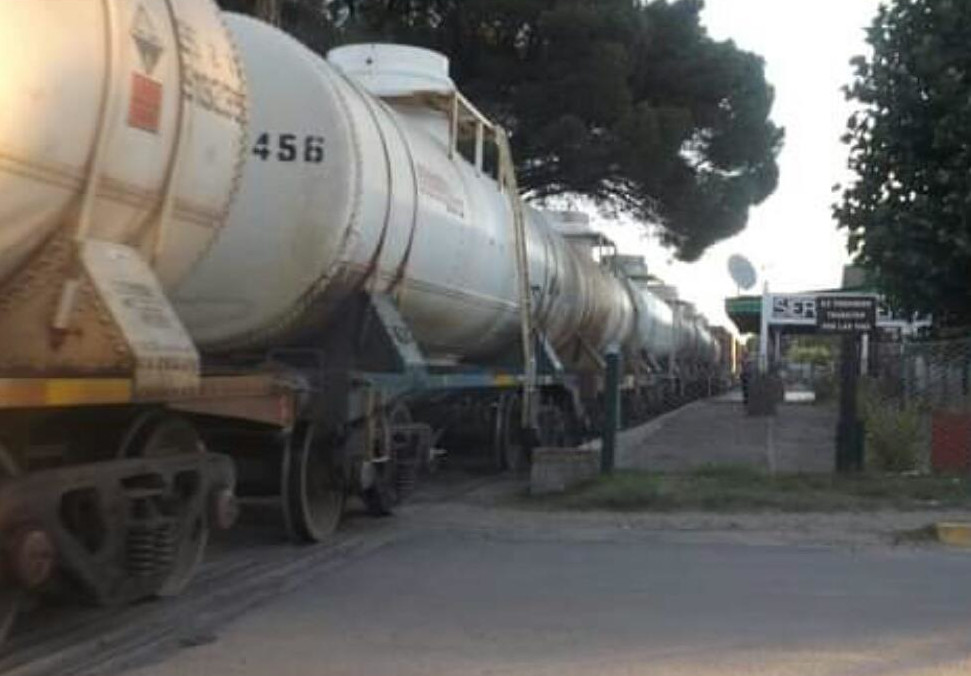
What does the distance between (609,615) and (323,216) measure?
11.9ft

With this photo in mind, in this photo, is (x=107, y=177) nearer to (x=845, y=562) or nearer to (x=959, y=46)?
(x=845, y=562)

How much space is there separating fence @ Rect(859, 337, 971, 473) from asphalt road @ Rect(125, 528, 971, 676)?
5142 millimetres

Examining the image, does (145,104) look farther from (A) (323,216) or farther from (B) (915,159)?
(B) (915,159)

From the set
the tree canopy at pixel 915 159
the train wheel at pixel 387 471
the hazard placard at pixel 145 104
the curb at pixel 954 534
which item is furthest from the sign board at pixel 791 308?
the hazard placard at pixel 145 104

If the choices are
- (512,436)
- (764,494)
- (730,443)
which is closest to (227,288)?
(764,494)

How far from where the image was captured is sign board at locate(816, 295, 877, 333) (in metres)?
16.4

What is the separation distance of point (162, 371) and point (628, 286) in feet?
70.1

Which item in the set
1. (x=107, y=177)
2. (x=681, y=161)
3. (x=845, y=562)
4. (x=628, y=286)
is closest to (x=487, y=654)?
(x=107, y=177)

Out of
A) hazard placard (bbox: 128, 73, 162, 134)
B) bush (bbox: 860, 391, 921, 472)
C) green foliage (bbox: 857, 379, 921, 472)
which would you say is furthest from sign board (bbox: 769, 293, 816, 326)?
hazard placard (bbox: 128, 73, 162, 134)

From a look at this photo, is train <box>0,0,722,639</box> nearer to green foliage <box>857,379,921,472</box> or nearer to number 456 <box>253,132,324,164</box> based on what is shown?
number 456 <box>253,132,324,164</box>

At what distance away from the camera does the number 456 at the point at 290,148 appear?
10.1 meters

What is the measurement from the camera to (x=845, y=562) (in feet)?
35.3

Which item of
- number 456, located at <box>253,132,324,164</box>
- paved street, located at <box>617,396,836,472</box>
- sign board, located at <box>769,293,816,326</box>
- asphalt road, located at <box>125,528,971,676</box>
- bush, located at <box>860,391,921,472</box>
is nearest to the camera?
asphalt road, located at <box>125,528,971,676</box>

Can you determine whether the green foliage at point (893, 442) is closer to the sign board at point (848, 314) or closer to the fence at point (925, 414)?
the fence at point (925, 414)
